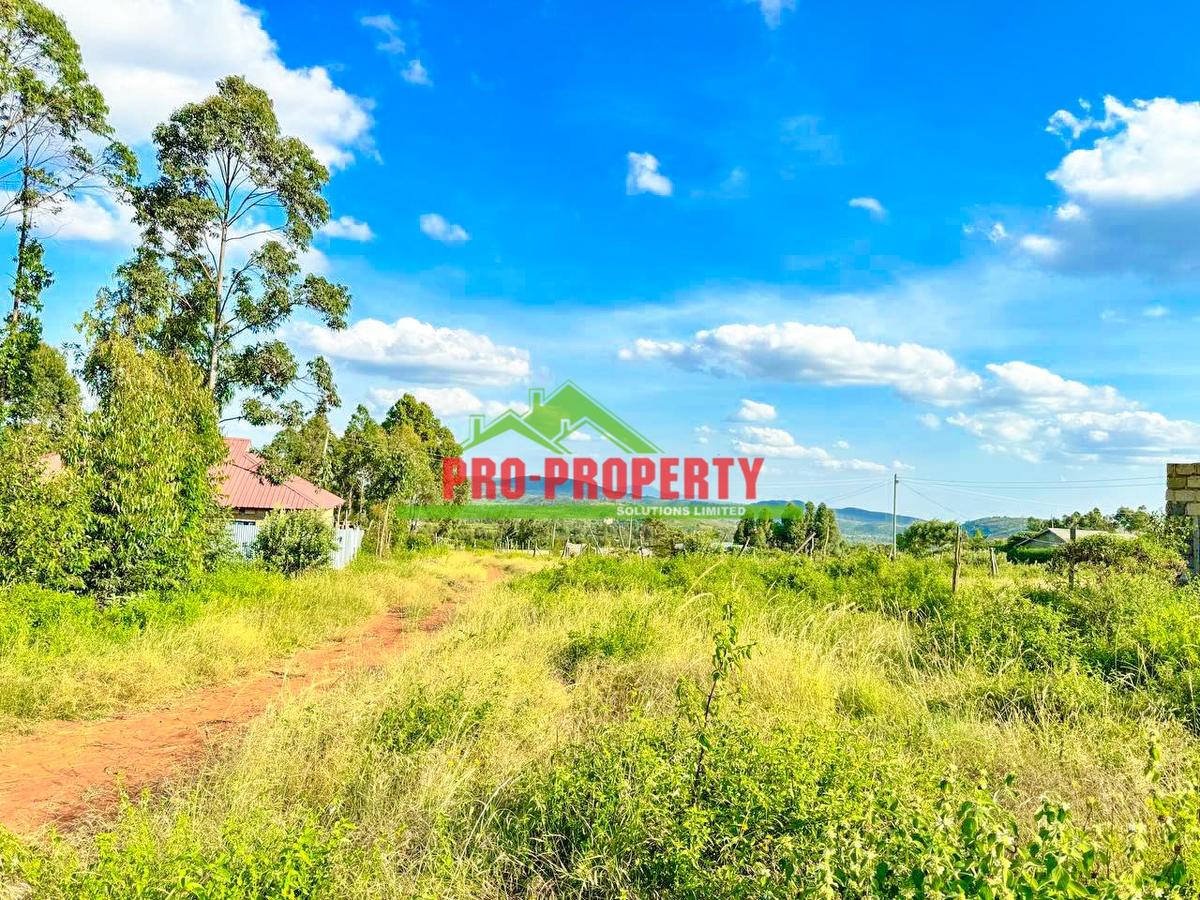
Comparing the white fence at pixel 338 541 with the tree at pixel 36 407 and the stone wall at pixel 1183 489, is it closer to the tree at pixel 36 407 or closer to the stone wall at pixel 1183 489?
the tree at pixel 36 407

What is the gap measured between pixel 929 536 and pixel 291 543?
32.1 meters

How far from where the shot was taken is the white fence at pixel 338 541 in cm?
1577

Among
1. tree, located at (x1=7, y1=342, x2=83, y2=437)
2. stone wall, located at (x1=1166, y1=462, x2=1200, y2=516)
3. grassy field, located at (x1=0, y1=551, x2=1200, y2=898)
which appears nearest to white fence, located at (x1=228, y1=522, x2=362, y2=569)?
tree, located at (x1=7, y1=342, x2=83, y2=437)

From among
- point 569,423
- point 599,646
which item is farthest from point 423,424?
point 599,646

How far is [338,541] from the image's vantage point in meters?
18.0

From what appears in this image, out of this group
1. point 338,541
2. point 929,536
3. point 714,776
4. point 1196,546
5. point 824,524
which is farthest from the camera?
point 824,524

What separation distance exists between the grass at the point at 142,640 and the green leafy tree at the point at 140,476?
42 centimetres

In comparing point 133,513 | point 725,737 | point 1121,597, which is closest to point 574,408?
point 133,513

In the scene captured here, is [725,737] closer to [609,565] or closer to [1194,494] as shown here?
[1194,494]

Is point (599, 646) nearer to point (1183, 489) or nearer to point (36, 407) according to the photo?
point (1183, 489)

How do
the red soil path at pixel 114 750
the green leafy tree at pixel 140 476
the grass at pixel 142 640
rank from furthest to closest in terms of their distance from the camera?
the green leafy tree at pixel 140 476
the grass at pixel 142 640
the red soil path at pixel 114 750

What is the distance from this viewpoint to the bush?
15.2 m

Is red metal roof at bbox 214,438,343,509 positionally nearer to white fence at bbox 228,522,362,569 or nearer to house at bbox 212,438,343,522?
house at bbox 212,438,343,522

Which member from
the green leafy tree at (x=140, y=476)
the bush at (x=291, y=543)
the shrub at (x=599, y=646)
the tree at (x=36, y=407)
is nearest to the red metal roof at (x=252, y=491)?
the bush at (x=291, y=543)
